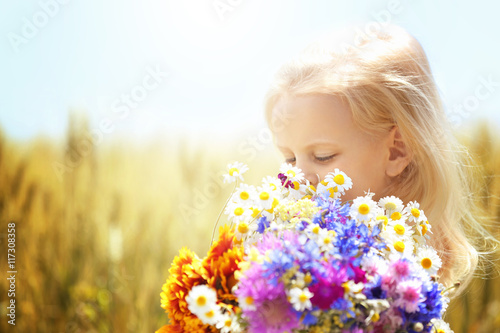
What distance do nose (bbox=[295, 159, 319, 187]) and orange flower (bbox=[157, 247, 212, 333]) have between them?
488mm

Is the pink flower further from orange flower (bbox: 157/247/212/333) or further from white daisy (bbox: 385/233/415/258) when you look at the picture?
orange flower (bbox: 157/247/212/333)

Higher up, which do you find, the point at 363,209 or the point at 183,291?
the point at 363,209

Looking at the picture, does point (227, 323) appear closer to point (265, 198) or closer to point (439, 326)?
point (265, 198)

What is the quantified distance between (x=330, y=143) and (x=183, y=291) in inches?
26.2

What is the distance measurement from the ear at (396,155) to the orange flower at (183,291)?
772 mm

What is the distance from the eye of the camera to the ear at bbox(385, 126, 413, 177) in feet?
4.81

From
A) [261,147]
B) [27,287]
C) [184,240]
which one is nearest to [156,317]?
[184,240]

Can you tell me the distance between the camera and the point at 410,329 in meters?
0.85

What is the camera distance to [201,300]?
80cm

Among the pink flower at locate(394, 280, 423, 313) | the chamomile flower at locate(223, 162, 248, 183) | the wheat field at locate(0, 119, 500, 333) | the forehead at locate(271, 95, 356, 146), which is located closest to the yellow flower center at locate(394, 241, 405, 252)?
the pink flower at locate(394, 280, 423, 313)

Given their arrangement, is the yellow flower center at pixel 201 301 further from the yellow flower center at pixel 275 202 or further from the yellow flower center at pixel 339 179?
the yellow flower center at pixel 339 179

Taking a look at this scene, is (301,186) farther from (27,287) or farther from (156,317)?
(27,287)

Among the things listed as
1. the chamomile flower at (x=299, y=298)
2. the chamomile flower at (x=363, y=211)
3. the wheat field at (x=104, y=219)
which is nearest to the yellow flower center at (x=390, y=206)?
the chamomile flower at (x=363, y=211)
